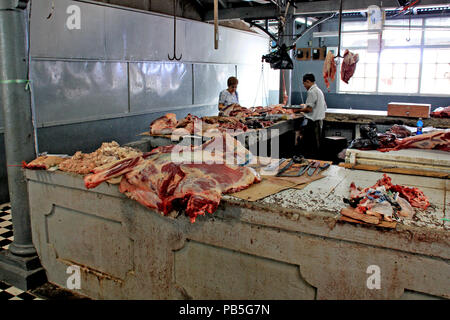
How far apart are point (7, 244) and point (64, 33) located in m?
3.73

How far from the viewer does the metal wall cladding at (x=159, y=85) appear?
8492mm

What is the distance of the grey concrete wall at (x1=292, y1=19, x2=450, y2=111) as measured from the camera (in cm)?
1361

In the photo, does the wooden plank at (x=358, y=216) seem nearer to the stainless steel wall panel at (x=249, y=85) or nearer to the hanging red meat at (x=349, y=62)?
the hanging red meat at (x=349, y=62)

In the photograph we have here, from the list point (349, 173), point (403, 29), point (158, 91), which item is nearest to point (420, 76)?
point (403, 29)

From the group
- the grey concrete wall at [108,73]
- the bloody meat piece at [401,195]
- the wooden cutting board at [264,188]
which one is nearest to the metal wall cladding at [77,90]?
the grey concrete wall at [108,73]

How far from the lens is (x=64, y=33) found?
6727 millimetres

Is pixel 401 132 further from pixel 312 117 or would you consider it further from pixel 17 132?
pixel 17 132

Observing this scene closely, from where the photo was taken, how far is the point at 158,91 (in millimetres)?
9172

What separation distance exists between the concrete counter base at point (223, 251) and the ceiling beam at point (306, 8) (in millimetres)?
7248

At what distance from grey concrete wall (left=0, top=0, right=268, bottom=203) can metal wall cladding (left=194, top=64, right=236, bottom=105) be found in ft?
0.09

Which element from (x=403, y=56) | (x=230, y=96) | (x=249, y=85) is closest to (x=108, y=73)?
(x=230, y=96)

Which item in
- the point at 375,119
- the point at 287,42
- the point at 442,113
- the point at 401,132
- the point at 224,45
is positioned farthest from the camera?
the point at 224,45
